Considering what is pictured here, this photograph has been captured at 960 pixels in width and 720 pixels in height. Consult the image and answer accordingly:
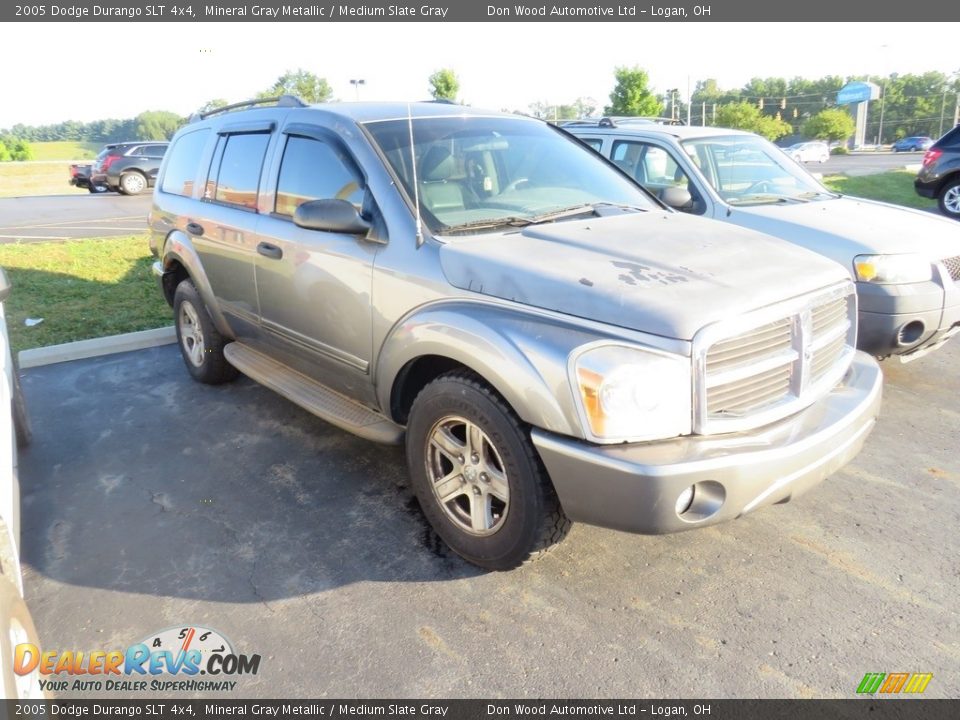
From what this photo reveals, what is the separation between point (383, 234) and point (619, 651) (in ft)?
6.81

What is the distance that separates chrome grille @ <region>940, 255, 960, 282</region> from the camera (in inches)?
200

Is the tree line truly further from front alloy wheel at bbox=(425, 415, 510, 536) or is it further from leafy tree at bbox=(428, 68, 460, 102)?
front alloy wheel at bbox=(425, 415, 510, 536)

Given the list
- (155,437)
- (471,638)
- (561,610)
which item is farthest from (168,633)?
(155,437)

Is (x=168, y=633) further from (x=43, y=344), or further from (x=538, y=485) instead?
(x=43, y=344)

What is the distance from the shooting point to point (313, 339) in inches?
157

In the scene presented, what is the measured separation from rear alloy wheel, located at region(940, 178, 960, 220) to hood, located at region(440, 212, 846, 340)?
457 inches

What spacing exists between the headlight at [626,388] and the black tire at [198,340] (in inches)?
139

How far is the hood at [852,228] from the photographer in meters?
5.02

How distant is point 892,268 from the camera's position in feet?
16.0

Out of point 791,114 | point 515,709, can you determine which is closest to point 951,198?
point 515,709

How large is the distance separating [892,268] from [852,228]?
55 cm

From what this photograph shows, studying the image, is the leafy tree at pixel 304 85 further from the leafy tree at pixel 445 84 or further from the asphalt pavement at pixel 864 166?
the asphalt pavement at pixel 864 166

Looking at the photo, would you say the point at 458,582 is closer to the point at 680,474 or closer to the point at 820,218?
the point at 680,474

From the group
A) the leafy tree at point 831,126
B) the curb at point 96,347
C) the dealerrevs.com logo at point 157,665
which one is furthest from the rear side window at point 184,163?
the leafy tree at point 831,126
